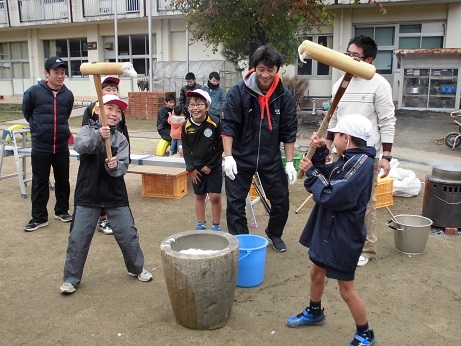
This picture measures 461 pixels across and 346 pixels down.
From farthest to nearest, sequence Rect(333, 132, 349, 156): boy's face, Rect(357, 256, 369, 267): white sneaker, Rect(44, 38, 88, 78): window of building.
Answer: Rect(44, 38, 88, 78): window of building → Rect(357, 256, 369, 267): white sneaker → Rect(333, 132, 349, 156): boy's face

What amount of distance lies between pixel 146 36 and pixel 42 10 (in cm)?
653

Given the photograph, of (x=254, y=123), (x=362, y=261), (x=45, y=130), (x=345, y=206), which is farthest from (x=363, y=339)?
(x=45, y=130)

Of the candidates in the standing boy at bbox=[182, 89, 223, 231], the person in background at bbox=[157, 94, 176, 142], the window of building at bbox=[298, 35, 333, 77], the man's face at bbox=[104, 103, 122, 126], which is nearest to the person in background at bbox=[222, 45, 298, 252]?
the standing boy at bbox=[182, 89, 223, 231]

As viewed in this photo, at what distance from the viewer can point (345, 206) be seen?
8.82 feet

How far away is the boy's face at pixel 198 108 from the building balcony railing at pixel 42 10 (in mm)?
21758

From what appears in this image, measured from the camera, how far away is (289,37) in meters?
12.3

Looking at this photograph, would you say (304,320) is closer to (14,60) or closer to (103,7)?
(103,7)

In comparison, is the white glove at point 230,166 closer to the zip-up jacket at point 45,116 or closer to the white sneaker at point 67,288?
the white sneaker at point 67,288

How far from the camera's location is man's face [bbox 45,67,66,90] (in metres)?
4.98

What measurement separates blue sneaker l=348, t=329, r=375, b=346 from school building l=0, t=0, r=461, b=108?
536 inches

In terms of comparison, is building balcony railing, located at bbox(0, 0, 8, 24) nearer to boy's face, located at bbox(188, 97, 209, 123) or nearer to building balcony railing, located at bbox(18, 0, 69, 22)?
building balcony railing, located at bbox(18, 0, 69, 22)

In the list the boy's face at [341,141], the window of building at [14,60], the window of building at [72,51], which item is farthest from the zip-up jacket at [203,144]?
the window of building at [14,60]

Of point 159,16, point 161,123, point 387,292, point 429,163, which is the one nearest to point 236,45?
point 161,123

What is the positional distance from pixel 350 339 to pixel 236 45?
11493 millimetres
